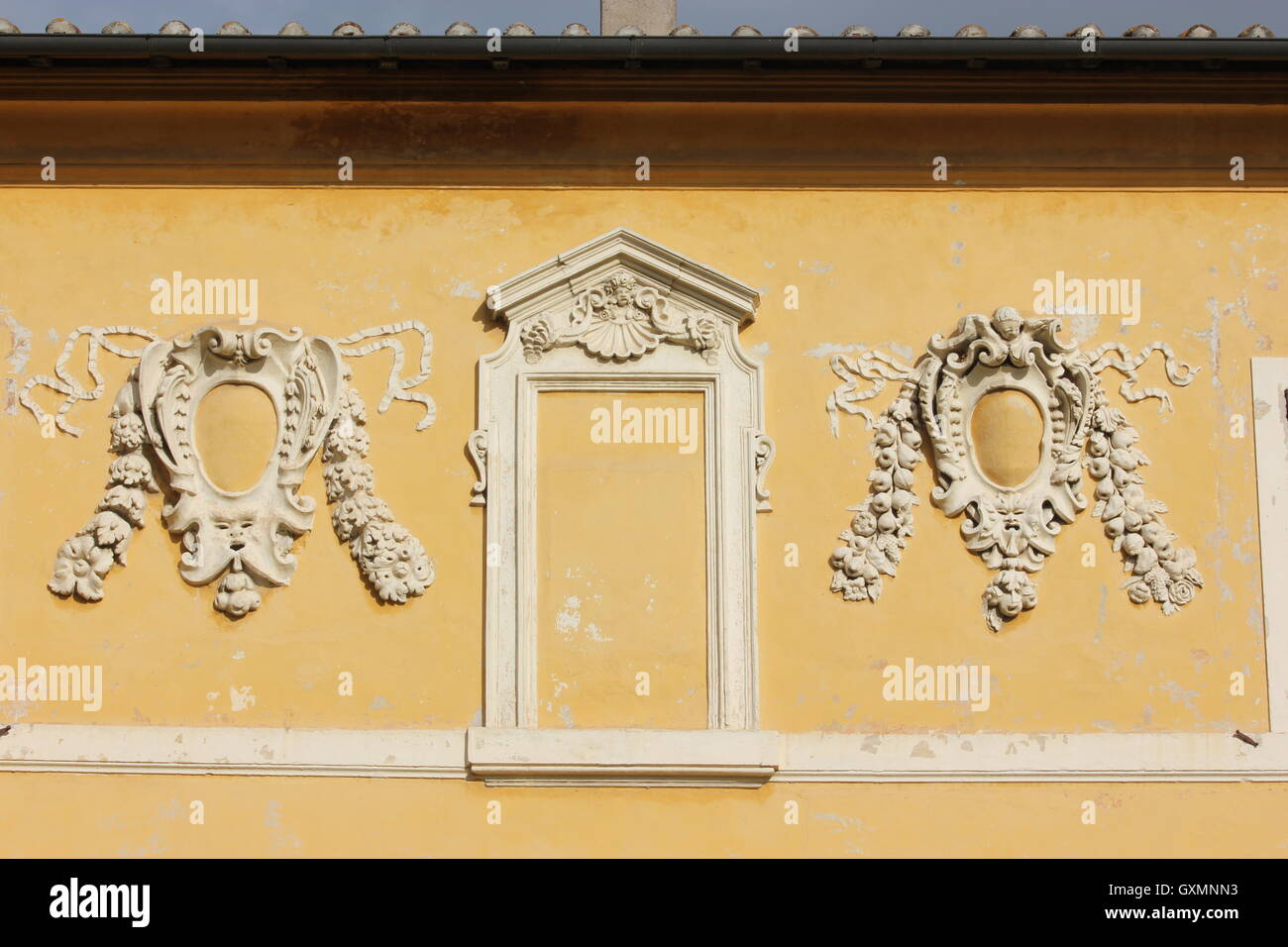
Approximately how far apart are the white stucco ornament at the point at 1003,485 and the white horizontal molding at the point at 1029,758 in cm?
61

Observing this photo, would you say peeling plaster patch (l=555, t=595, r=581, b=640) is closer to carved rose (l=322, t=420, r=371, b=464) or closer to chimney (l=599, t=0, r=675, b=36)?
carved rose (l=322, t=420, r=371, b=464)

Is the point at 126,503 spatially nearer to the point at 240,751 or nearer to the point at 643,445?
the point at 240,751

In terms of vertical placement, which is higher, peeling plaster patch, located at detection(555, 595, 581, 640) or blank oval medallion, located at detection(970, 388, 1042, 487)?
blank oval medallion, located at detection(970, 388, 1042, 487)

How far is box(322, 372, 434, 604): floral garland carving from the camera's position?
7.82 meters

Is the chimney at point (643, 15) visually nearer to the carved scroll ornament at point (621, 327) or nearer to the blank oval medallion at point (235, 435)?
the carved scroll ornament at point (621, 327)

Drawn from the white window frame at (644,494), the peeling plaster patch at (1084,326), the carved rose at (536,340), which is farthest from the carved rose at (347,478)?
the peeling plaster patch at (1084,326)

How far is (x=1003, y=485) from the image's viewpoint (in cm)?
797

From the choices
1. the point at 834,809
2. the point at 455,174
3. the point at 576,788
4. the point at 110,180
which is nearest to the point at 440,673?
the point at 576,788

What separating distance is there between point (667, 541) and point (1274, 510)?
2979 millimetres

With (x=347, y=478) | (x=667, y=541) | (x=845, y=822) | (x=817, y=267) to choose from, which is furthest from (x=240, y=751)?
(x=817, y=267)

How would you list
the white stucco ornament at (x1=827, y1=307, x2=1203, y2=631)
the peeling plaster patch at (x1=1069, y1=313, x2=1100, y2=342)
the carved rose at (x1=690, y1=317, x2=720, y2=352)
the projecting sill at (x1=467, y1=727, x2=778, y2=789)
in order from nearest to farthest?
the projecting sill at (x1=467, y1=727, x2=778, y2=789), the white stucco ornament at (x1=827, y1=307, x2=1203, y2=631), the carved rose at (x1=690, y1=317, x2=720, y2=352), the peeling plaster patch at (x1=1069, y1=313, x2=1100, y2=342)

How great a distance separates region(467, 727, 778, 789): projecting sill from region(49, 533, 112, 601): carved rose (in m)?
1.94


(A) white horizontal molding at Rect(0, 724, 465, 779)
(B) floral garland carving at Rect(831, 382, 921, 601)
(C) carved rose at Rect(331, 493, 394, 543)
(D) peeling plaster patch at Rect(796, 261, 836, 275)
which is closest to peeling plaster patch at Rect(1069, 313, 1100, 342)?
(B) floral garland carving at Rect(831, 382, 921, 601)

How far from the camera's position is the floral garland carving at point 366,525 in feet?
25.7
